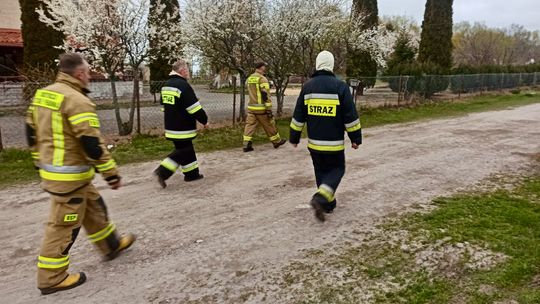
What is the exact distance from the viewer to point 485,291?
3.19m

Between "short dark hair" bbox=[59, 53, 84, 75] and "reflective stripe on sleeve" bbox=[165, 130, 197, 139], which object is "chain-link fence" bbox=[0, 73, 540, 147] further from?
"short dark hair" bbox=[59, 53, 84, 75]

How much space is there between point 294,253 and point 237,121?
8489 mm

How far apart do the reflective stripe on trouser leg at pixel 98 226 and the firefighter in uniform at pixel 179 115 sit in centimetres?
214

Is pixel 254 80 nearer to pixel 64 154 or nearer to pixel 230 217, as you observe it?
pixel 230 217

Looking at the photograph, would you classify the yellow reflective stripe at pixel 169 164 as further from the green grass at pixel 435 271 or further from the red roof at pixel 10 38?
the red roof at pixel 10 38

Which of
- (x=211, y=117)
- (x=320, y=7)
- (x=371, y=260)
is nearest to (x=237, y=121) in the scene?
(x=211, y=117)

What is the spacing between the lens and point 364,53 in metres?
→ 24.0

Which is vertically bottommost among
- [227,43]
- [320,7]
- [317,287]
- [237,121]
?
[317,287]

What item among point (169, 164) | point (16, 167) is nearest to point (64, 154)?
point (169, 164)

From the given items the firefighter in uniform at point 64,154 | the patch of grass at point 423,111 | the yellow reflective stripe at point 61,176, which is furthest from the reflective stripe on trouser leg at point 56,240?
the patch of grass at point 423,111

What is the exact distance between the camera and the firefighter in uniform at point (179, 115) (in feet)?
18.4

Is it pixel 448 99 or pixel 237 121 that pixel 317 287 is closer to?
pixel 237 121

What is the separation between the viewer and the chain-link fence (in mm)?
10469

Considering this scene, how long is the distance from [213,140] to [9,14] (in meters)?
25.1
